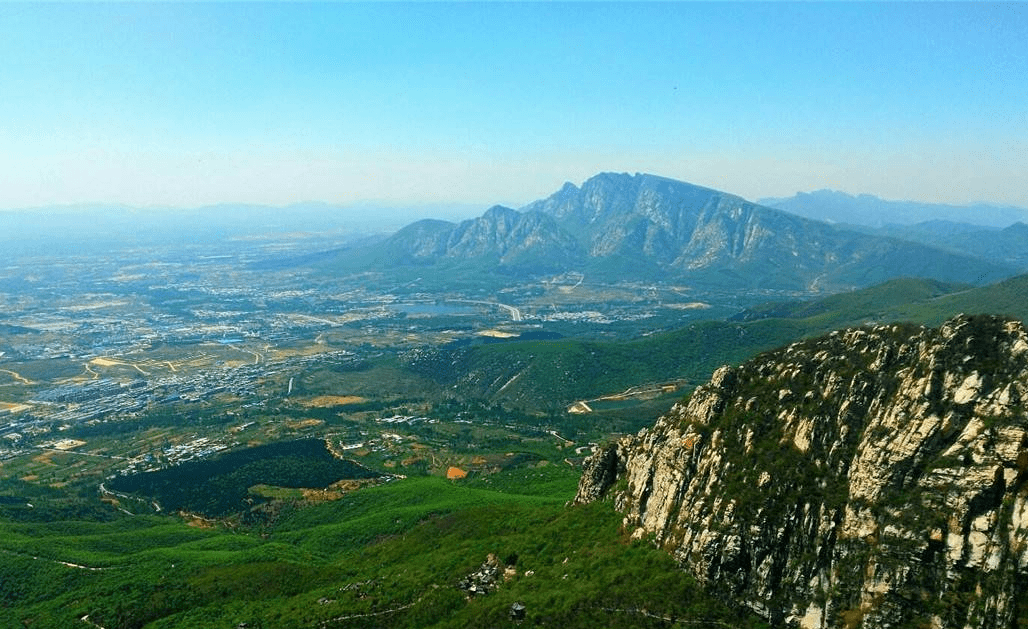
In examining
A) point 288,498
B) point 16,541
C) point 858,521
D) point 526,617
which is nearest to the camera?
point 858,521

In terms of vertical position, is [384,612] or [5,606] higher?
[384,612]

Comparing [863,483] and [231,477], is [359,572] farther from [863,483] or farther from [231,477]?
[231,477]

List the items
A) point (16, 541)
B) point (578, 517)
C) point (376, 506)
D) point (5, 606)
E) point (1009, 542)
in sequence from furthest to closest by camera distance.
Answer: point (376, 506), point (16, 541), point (5, 606), point (578, 517), point (1009, 542)

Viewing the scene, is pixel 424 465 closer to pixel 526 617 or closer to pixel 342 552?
pixel 342 552

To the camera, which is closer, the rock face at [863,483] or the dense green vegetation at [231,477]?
the rock face at [863,483]

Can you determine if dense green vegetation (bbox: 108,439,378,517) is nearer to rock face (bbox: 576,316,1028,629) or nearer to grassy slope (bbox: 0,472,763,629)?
grassy slope (bbox: 0,472,763,629)

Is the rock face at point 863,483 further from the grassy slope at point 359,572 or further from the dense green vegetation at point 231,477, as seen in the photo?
the dense green vegetation at point 231,477

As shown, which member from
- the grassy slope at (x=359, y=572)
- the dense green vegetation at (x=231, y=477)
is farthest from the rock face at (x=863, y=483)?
the dense green vegetation at (x=231, y=477)

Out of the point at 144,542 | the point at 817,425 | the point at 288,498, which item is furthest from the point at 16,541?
the point at 817,425

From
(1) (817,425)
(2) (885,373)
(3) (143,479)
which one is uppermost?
(2) (885,373)
